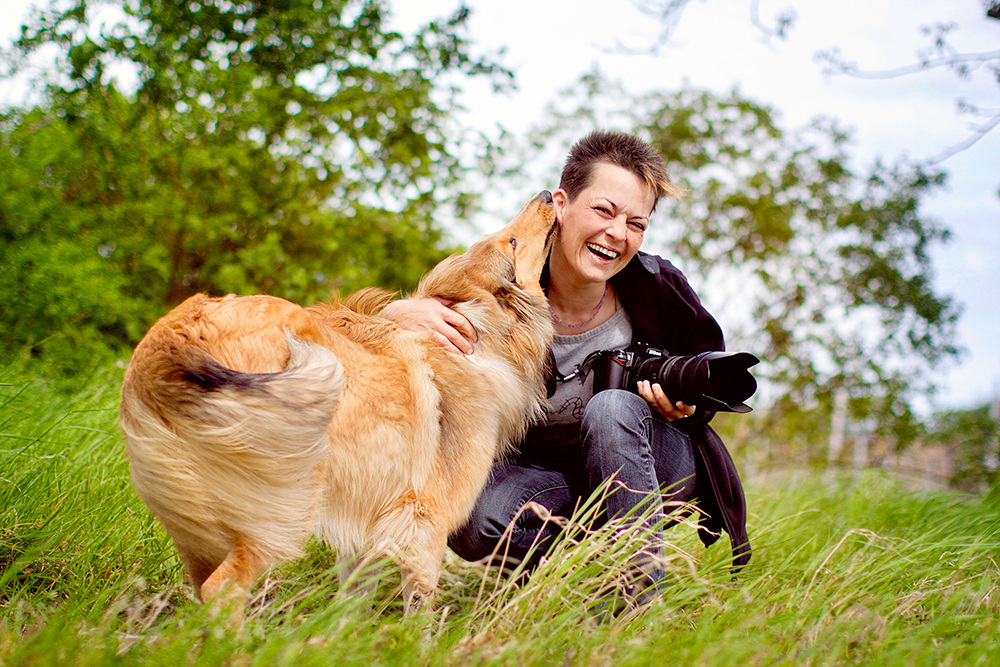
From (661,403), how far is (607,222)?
766mm

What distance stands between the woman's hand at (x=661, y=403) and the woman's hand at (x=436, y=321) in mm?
700

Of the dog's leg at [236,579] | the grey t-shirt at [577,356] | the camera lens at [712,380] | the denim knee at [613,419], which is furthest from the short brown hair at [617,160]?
the dog's leg at [236,579]

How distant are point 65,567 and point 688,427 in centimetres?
235

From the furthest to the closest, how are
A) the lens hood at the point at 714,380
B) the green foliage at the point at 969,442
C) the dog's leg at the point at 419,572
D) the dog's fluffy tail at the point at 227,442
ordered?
1. the green foliage at the point at 969,442
2. the lens hood at the point at 714,380
3. the dog's leg at the point at 419,572
4. the dog's fluffy tail at the point at 227,442

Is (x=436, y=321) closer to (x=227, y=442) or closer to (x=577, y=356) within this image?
(x=577, y=356)

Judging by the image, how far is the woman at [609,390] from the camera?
8.37ft

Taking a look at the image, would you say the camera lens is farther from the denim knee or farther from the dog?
the dog

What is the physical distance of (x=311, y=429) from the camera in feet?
6.07

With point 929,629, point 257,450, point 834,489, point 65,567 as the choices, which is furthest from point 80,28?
point 834,489

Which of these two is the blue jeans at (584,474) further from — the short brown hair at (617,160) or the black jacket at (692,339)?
the short brown hair at (617,160)

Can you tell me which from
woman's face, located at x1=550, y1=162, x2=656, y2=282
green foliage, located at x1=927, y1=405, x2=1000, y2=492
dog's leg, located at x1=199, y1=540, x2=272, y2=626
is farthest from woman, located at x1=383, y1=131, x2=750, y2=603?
green foliage, located at x1=927, y1=405, x2=1000, y2=492

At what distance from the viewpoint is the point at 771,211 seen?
29.3ft

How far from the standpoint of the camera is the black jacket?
8.97 feet

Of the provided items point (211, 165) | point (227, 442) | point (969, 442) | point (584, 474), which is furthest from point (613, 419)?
point (969, 442)
